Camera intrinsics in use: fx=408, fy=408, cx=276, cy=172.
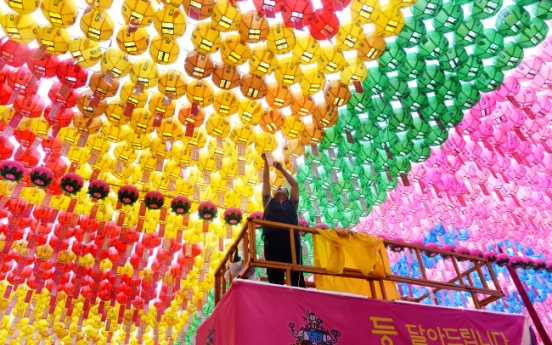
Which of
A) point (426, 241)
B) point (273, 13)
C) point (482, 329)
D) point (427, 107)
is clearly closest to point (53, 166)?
point (273, 13)

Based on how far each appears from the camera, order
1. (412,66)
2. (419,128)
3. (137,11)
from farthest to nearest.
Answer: (419,128) < (412,66) < (137,11)

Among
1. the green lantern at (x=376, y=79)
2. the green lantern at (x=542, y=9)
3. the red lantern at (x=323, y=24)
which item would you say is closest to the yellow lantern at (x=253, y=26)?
the red lantern at (x=323, y=24)

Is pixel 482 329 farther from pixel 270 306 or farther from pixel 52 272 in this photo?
pixel 52 272

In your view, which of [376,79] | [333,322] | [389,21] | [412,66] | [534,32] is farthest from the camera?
[376,79]

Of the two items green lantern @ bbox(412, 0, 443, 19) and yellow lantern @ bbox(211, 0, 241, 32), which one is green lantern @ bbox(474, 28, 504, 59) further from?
yellow lantern @ bbox(211, 0, 241, 32)

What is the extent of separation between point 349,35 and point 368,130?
2.26 meters

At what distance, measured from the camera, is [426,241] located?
35.6 feet

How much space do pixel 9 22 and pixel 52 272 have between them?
7.88 m

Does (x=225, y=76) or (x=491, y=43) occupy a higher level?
(x=491, y=43)

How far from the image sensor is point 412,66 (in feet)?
21.4

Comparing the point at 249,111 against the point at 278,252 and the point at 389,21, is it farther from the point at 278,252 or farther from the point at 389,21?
the point at 278,252

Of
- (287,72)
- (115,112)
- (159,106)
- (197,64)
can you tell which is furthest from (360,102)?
(115,112)

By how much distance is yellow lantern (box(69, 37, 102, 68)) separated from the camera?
18.7 ft

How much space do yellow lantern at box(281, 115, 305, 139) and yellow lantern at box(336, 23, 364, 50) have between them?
1.74m
